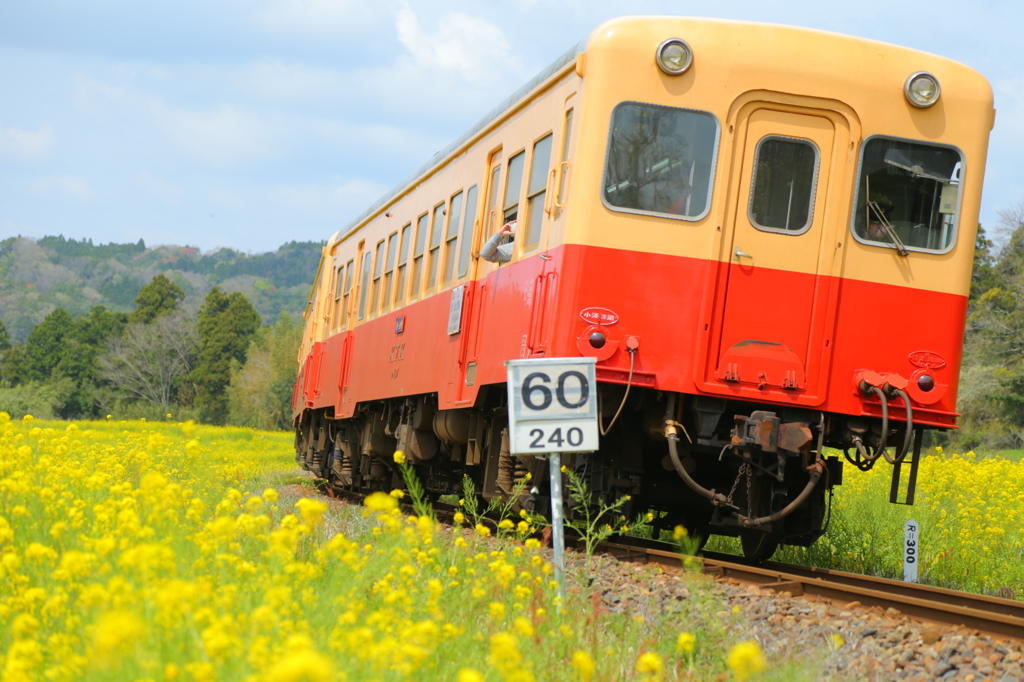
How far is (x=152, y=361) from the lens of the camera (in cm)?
8475

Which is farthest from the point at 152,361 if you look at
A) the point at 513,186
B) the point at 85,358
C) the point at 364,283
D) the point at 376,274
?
the point at 513,186

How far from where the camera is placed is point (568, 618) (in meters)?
5.04

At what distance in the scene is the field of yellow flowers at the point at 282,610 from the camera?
304 cm

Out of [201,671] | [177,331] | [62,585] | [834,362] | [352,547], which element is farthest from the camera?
[177,331]

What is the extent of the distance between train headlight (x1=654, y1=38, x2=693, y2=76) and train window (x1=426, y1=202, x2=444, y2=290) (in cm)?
393

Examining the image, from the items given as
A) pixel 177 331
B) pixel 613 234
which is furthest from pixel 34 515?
pixel 177 331

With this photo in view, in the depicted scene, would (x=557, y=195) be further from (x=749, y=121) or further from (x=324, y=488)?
(x=324, y=488)

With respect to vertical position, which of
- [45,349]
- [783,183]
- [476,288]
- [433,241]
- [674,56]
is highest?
[674,56]

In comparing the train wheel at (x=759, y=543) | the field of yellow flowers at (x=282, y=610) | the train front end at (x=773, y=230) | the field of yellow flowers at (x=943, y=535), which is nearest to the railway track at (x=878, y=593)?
the train wheel at (x=759, y=543)

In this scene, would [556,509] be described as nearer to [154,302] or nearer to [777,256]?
[777,256]

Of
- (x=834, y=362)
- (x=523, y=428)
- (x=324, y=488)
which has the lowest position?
(x=324, y=488)

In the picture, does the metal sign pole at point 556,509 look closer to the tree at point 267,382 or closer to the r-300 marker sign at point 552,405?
the r-300 marker sign at point 552,405

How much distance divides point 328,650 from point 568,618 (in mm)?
1744

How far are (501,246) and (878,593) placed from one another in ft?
13.5
